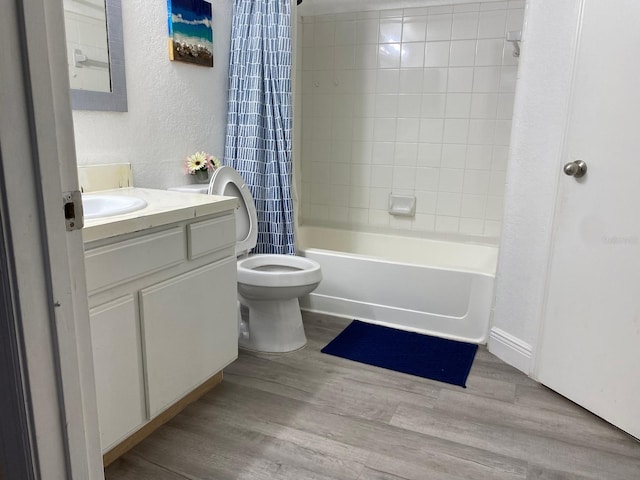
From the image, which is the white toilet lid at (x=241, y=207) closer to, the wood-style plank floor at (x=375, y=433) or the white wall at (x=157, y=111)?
the white wall at (x=157, y=111)

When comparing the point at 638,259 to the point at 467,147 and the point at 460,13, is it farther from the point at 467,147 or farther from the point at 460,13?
the point at 460,13

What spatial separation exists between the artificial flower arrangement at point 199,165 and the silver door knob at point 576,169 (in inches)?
64.0

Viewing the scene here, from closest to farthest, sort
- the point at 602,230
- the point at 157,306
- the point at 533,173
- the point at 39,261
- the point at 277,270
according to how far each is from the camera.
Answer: the point at 39,261 < the point at 157,306 < the point at 602,230 < the point at 533,173 < the point at 277,270

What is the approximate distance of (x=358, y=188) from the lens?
3.35m

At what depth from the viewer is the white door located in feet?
5.66

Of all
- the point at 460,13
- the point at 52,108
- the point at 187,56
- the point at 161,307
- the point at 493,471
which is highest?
the point at 460,13

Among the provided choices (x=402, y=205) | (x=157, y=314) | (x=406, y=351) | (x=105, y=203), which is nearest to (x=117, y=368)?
(x=157, y=314)

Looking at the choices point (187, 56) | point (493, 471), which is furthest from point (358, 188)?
point (493, 471)

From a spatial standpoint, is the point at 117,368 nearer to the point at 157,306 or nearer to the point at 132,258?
the point at 157,306

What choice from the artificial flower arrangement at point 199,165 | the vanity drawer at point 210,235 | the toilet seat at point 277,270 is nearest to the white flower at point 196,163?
the artificial flower arrangement at point 199,165

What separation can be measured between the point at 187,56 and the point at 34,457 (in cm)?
201

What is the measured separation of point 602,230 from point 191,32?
6.47 feet

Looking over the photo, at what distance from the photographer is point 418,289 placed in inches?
104

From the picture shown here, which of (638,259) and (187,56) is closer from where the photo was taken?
(638,259)
